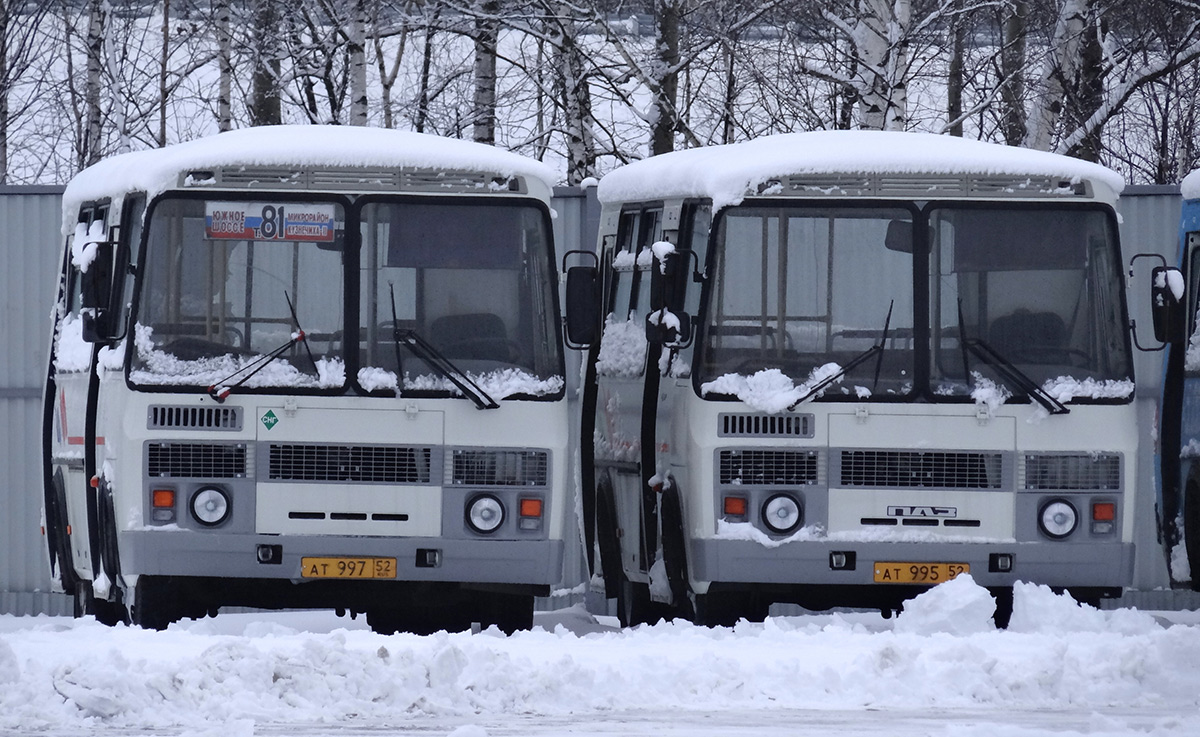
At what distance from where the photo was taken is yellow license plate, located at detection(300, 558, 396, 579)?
12.1 metres

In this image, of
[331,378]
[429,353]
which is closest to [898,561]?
[429,353]

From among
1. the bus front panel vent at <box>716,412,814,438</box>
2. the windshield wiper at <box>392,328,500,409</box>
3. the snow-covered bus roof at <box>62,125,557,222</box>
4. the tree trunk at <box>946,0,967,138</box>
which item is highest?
the tree trunk at <box>946,0,967,138</box>

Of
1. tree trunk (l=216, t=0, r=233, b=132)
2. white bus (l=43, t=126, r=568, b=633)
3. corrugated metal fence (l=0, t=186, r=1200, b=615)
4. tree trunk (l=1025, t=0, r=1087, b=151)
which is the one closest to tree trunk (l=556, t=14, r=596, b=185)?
tree trunk (l=1025, t=0, r=1087, b=151)

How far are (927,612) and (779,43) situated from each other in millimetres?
15820

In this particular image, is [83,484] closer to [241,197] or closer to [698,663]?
[241,197]

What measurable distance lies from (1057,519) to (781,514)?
1435 mm

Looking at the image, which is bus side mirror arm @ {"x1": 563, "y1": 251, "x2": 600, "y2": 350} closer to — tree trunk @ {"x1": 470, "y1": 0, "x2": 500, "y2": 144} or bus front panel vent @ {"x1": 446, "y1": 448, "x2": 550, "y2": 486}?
bus front panel vent @ {"x1": 446, "y1": 448, "x2": 550, "y2": 486}

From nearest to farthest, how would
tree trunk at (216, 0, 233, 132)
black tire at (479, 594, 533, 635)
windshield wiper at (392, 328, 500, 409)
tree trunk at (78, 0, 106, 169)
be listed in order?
windshield wiper at (392, 328, 500, 409) → black tire at (479, 594, 533, 635) → tree trunk at (216, 0, 233, 132) → tree trunk at (78, 0, 106, 169)

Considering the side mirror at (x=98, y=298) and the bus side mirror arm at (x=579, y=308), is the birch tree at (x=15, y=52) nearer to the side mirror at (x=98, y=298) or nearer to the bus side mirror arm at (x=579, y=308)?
the side mirror at (x=98, y=298)

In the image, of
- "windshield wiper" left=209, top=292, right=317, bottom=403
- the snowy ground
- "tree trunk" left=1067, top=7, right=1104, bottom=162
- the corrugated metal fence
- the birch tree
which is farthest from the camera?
the birch tree

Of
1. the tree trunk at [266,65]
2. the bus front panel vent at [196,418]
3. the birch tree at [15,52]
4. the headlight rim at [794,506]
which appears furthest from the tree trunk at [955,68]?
the birch tree at [15,52]

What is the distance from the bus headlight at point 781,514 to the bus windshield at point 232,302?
2293 millimetres

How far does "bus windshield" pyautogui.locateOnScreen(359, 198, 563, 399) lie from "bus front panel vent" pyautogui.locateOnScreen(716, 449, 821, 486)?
3.24ft

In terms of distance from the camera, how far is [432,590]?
12.4 m
